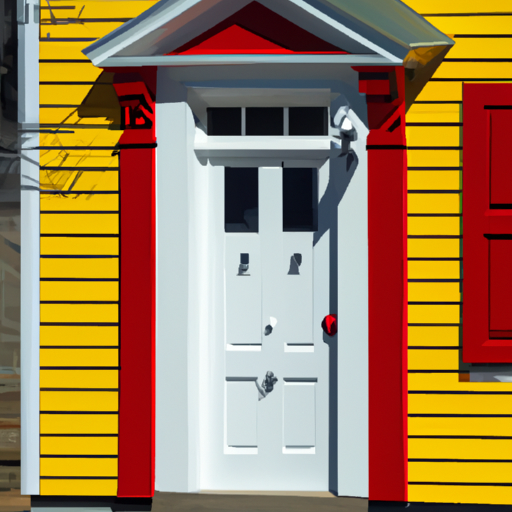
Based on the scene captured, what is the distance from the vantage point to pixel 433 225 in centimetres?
339

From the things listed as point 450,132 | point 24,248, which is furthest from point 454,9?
point 24,248

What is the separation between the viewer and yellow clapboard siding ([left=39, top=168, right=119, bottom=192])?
11.3 feet

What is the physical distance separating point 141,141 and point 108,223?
612 millimetres

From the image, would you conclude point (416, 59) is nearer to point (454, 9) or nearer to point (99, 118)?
point (454, 9)

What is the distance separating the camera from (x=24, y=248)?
347 cm

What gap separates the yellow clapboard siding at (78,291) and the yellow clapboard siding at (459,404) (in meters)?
2.18

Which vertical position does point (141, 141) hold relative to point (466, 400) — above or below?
above

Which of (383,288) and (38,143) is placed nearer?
(383,288)

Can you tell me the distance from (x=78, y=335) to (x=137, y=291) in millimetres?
543

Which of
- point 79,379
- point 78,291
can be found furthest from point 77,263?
point 79,379

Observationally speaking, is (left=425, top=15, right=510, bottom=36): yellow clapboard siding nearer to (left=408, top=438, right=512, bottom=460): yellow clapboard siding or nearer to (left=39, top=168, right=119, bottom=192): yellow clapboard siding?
(left=39, top=168, right=119, bottom=192): yellow clapboard siding

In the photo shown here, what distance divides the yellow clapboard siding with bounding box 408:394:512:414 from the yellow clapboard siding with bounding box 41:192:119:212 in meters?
2.46

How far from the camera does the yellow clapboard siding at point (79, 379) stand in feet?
11.2

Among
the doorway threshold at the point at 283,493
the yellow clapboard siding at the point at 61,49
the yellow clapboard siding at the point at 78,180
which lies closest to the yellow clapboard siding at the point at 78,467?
the doorway threshold at the point at 283,493
